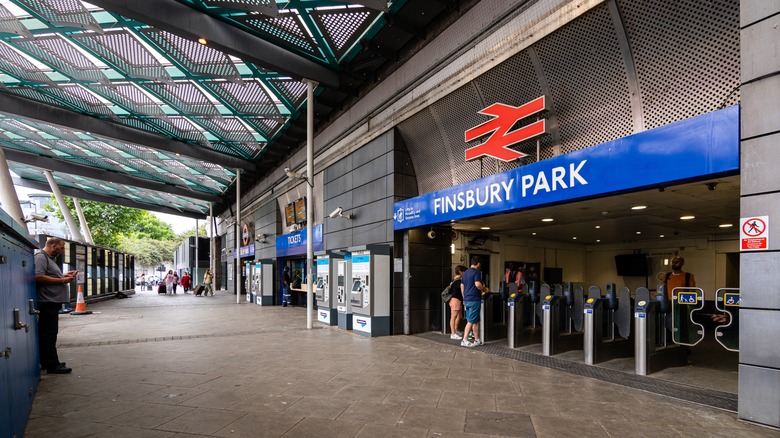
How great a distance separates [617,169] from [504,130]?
2.34m

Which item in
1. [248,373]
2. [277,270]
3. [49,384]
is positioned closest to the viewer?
[49,384]

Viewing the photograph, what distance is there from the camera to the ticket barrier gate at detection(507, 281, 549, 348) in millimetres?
8016

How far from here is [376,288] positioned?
9555 mm

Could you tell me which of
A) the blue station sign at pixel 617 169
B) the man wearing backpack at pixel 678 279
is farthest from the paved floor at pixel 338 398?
the man wearing backpack at pixel 678 279

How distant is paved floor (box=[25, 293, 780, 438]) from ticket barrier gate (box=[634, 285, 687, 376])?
1039 mm

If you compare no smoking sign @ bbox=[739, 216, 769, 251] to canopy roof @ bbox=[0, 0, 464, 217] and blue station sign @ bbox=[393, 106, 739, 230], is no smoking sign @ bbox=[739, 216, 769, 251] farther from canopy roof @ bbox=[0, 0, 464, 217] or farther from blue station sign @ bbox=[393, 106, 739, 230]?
canopy roof @ bbox=[0, 0, 464, 217]

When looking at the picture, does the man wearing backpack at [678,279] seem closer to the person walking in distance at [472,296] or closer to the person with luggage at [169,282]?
the person walking in distance at [472,296]

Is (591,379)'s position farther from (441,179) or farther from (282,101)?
(282,101)

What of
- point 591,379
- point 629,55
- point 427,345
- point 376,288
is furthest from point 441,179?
point 591,379

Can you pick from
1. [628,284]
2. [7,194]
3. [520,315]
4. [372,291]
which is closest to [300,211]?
[372,291]

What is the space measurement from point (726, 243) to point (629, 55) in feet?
32.4

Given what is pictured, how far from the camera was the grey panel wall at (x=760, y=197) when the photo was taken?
3887mm

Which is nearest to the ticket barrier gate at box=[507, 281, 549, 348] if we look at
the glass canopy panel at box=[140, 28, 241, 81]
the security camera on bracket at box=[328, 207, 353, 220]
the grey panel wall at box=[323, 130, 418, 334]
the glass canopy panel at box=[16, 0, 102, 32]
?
the grey panel wall at box=[323, 130, 418, 334]

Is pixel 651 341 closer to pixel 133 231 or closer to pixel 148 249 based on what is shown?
pixel 133 231
